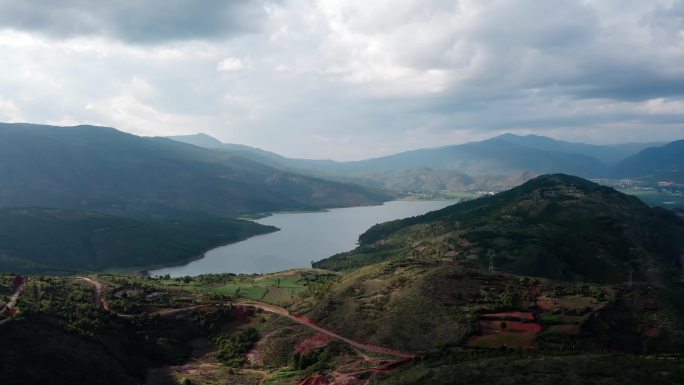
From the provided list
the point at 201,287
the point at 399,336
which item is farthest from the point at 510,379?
the point at 201,287

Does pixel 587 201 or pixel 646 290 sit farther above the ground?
pixel 587 201

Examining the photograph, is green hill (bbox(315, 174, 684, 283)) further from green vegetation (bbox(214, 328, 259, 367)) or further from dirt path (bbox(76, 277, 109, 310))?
dirt path (bbox(76, 277, 109, 310))

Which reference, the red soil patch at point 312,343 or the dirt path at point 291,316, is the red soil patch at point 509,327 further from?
the red soil patch at point 312,343

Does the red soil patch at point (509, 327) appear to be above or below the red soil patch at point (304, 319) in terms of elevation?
above

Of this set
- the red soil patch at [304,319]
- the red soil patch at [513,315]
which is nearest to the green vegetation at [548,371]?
the red soil patch at [513,315]

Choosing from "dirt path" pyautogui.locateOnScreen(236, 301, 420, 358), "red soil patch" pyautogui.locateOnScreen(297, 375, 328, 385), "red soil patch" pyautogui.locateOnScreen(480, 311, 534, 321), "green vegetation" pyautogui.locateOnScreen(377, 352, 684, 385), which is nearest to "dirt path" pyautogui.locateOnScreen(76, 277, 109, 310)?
"dirt path" pyautogui.locateOnScreen(236, 301, 420, 358)

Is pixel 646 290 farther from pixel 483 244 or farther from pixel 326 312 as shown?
pixel 483 244
